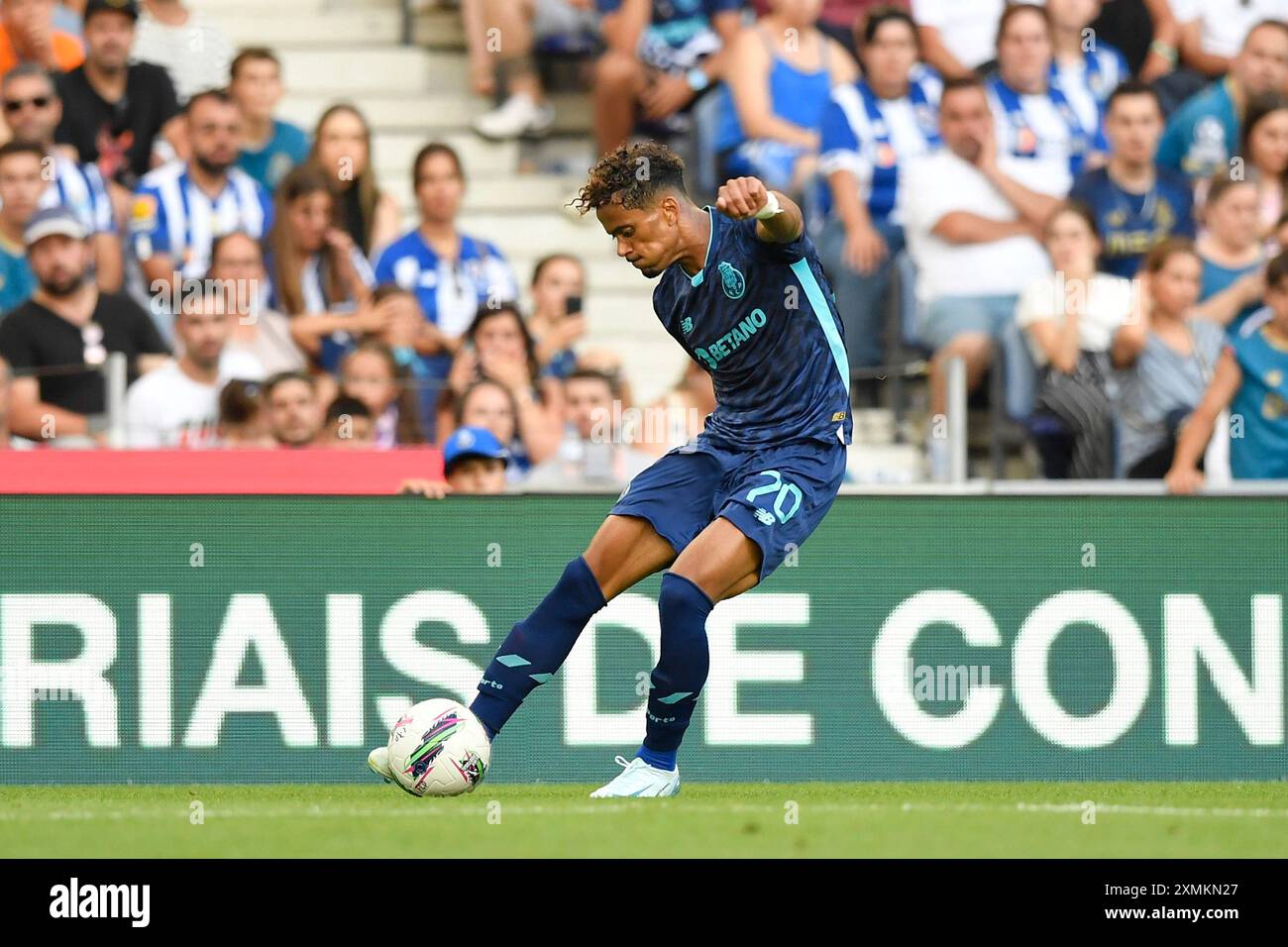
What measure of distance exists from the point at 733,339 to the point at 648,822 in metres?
1.68

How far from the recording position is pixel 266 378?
1049 centimetres

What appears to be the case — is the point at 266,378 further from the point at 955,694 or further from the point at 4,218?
the point at 955,694

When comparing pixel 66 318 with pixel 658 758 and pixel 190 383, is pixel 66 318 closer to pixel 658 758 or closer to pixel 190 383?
pixel 190 383

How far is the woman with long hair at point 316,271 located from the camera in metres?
11.4

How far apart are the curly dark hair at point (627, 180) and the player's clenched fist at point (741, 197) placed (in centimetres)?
42

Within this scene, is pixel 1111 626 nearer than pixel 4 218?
Yes

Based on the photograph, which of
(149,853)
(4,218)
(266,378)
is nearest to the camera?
(149,853)

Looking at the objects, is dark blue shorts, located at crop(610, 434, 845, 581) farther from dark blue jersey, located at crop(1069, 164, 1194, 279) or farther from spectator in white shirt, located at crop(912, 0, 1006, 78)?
spectator in white shirt, located at crop(912, 0, 1006, 78)

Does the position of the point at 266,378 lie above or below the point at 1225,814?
above

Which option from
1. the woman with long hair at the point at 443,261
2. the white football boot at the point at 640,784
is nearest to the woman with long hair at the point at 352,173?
the woman with long hair at the point at 443,261

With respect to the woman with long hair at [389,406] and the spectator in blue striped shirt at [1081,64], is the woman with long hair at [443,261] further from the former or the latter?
the spectator in blue striped shirt at [1081,64]

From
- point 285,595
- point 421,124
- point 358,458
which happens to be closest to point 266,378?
point 358,458

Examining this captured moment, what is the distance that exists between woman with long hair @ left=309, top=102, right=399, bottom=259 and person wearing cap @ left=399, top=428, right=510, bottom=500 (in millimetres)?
2856

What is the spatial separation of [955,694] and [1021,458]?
2530mm
